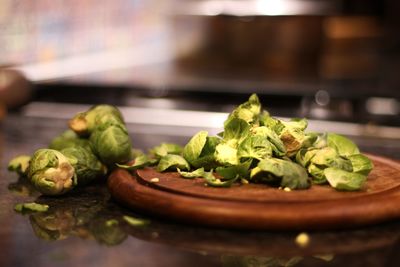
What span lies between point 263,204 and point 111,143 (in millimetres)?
378

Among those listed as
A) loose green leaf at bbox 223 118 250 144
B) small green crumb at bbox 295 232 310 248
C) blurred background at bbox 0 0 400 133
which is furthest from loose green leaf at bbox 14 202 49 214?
blurred background at bbox 0 0 400 133

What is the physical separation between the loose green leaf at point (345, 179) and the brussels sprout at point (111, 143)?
411mm

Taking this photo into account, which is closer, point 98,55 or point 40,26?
point 40,26

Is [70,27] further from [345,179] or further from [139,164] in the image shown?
[345,179]

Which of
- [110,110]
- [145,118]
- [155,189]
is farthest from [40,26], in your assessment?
[155,189]

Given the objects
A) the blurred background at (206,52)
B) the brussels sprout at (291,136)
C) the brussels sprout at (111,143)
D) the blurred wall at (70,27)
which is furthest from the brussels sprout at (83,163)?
the blurred wall at (70,27)

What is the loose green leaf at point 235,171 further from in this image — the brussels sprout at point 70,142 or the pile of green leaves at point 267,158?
the brussels sprout at point 70,142

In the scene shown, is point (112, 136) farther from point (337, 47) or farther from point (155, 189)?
point (337, 47)

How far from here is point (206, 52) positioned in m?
3.94

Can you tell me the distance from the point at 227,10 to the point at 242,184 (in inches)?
93.7

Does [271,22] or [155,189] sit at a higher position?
[271,22]

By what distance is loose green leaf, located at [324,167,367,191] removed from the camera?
3.89 feet

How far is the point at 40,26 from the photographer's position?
374 centimetres

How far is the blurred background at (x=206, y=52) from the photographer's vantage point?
3.16 m
